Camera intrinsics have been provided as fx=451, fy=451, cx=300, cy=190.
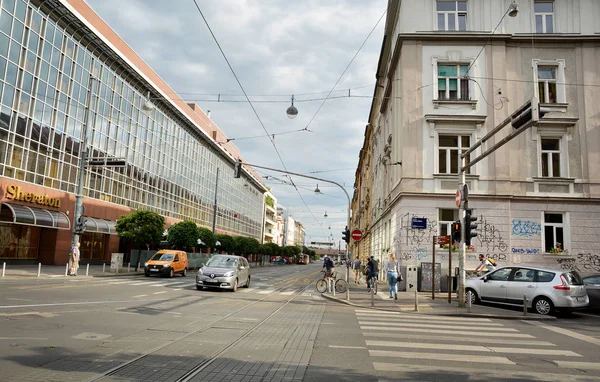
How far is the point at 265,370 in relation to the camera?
6297 millimetres

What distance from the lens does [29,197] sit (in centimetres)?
3025

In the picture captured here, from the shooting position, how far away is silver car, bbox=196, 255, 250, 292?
1912 centimetres

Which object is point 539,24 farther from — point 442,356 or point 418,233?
point 442,356

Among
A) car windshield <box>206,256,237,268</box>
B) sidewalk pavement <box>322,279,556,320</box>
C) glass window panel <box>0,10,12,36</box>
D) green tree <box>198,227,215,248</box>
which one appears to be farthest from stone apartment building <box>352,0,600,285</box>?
green tree <box>198,227,215,248</box>

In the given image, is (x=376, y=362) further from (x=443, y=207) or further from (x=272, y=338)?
(x=443, y=207)

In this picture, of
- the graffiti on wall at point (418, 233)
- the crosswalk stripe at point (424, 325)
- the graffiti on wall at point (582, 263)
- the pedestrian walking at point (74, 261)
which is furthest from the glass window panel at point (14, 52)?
the graffiti on wall at point (582, 263)

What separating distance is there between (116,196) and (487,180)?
33.6m

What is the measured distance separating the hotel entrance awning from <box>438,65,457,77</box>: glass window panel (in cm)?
2663

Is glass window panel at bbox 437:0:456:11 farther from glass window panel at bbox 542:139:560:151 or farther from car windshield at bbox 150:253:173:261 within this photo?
car windshield at bbox 150:253:173:261

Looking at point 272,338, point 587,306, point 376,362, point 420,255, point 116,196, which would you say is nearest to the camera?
point 376,362

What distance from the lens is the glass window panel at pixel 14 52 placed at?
92.9 feet

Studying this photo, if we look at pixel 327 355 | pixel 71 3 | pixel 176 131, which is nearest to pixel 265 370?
pixel 327 355

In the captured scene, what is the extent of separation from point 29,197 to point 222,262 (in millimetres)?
17742

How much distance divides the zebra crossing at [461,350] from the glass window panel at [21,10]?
29857 millimetres
